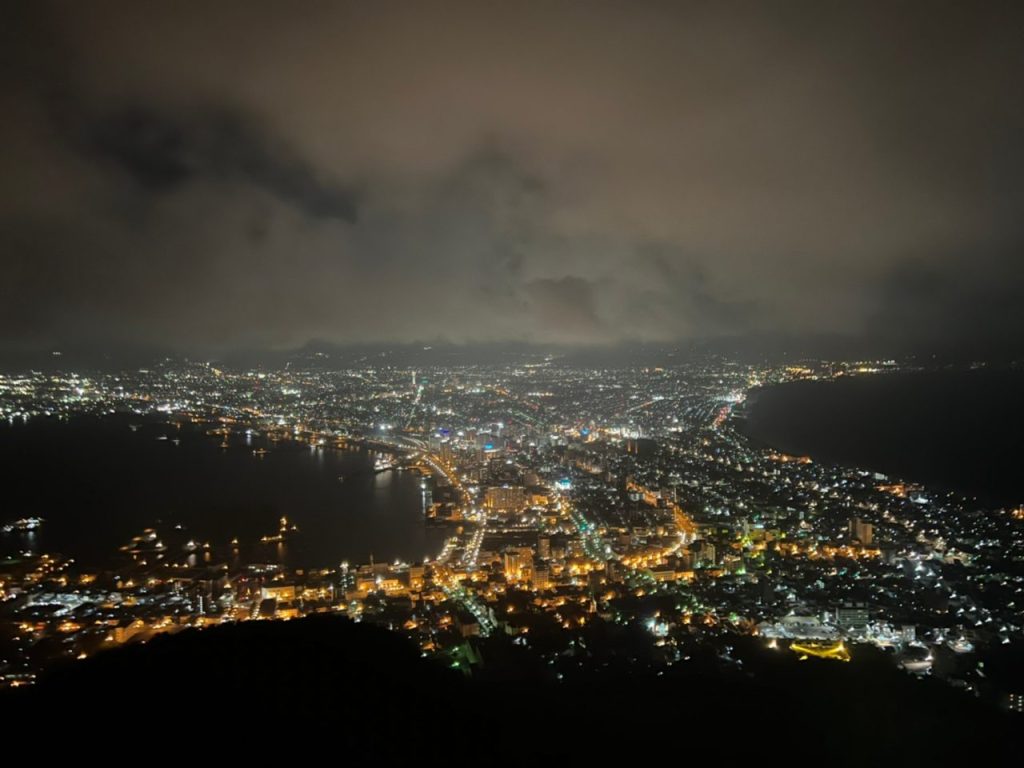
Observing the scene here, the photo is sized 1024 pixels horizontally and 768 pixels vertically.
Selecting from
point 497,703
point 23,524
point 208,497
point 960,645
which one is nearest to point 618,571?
point 960,645

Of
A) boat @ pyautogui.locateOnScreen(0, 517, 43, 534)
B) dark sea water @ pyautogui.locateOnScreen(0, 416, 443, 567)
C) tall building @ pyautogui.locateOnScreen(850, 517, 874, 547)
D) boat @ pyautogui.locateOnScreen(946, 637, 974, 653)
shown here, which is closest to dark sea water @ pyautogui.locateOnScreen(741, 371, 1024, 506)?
tall building @ pyautogui.locateOnScreen(850, 517, 874, 547)

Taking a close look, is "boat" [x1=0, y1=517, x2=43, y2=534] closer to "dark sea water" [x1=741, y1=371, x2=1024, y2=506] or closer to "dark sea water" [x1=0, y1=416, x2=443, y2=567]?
"dark sea water" [x1=0, y1=416, x2=443, y2=567]

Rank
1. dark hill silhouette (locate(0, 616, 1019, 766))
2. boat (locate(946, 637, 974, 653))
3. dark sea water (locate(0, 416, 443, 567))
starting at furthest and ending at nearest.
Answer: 1. dark sea water (locate(0, 416, 443, 567))
2. boat (locate(946, 637, 974, 653))
3. dark hill silhouette (locate(0, 616, 1019, 766))

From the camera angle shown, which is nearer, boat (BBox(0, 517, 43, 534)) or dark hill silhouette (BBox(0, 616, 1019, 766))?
Answer: dark hill silhouette (BBox(0, 616, 1019, 766))

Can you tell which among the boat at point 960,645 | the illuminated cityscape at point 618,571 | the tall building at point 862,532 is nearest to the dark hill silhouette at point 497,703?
the illuminated cityscape at point 618,571

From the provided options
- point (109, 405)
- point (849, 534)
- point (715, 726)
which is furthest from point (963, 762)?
point (109, 405)

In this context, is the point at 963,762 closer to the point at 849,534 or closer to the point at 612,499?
the point at 849,534

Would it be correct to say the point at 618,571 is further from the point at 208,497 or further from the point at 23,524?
the point at 23,524
